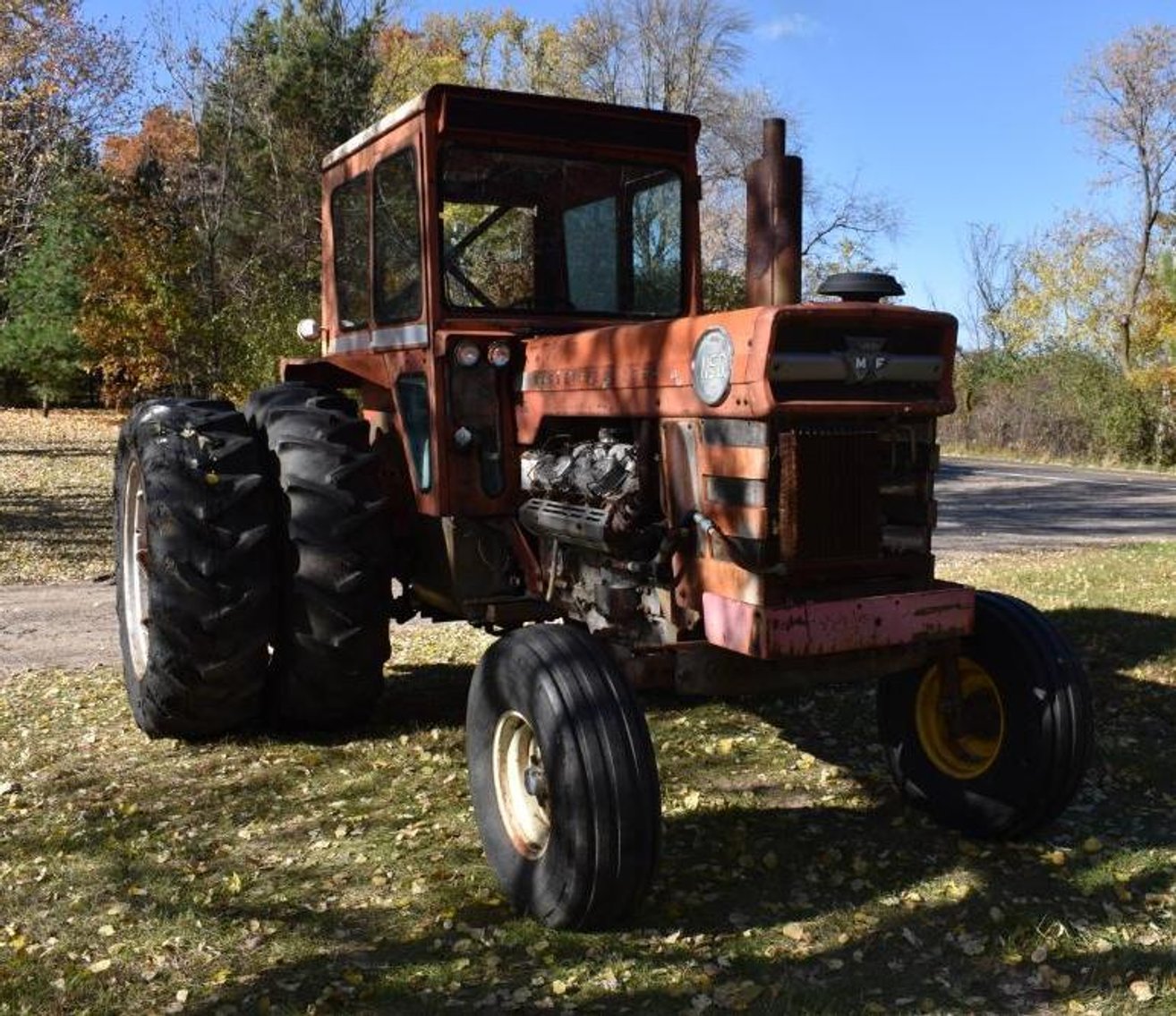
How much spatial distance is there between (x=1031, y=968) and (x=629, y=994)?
115 centimetres

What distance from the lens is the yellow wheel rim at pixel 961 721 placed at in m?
4.35

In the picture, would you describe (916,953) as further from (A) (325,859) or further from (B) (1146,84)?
(B) (1146,84)

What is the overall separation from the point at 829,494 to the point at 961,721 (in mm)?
1283

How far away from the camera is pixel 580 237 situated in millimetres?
5336

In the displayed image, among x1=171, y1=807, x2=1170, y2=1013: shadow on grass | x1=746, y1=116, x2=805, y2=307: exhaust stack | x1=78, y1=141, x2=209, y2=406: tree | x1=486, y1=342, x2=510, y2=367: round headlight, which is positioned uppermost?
x1=78, y1=141, x2=209, y2=406: tree

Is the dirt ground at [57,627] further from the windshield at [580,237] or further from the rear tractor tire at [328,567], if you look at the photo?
the windshield at [580,237]

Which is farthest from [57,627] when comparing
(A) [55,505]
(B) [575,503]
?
(A) [55,505]

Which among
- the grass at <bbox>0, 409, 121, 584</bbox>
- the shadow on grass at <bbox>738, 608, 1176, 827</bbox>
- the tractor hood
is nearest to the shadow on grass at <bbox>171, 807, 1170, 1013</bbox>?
the shadow on grass at <bbox>738, 608, 1176, 827</bbox>

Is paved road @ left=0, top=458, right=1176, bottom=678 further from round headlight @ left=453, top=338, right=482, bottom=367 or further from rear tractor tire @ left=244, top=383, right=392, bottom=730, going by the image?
round headlight @ left=453, top=338, right=482, bottom=367

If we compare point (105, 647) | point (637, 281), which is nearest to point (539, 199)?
point (637, 281)

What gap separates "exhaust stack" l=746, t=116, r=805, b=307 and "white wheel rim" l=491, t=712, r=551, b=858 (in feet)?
5.24

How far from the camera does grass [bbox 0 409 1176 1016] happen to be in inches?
129

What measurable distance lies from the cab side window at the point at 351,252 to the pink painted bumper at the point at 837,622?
2612 mm

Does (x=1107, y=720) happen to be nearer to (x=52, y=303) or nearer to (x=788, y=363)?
(x=788, y=363)
